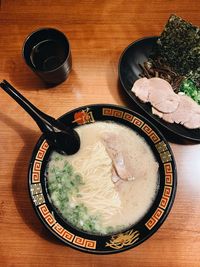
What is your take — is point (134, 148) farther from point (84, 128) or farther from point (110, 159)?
point (84, 128)

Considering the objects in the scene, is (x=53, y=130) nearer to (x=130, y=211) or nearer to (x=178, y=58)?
(x=130, y=211)

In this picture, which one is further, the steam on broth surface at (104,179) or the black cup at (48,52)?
the black cup at (48,52)

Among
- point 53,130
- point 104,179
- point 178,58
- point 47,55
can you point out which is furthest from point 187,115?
point 47,55

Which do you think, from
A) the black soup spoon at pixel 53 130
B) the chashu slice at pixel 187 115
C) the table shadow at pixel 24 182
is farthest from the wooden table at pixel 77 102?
the black soup spoon at pixel 53 130

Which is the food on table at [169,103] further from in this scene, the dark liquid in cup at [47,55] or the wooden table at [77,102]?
the dark liquid in cup at [47,55]

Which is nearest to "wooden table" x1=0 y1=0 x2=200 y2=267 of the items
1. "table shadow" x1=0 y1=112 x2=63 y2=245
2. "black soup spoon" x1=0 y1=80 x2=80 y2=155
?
"table shadow" x1=0 y1=112 x2=63 y2=245

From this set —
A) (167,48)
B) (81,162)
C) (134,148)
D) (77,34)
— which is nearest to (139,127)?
(134,148)
